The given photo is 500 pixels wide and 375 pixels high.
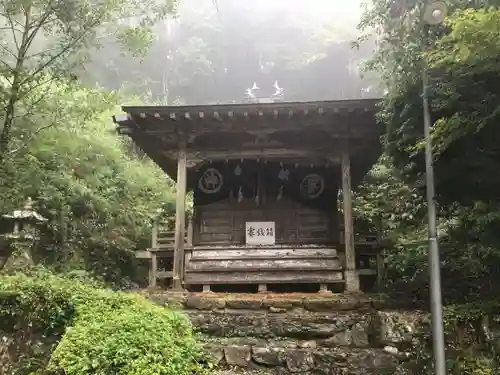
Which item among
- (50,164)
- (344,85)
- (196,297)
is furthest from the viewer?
(344,85)

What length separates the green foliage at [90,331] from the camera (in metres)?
5.83

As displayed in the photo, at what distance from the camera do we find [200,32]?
152 ft

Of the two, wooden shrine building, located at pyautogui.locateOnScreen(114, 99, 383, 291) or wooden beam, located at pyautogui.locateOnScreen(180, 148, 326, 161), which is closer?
wooden shrine building, located at pyautogui.locateOnScreen(114, 99, 383, 291)

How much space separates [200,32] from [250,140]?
37764mm

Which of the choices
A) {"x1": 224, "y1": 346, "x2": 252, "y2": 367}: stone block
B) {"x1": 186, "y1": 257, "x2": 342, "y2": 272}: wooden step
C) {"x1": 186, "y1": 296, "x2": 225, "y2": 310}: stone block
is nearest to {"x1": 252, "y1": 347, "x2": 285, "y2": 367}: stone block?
{"x1": 224, "y1": 346, "x2": 252, "y2": 367}: stone block

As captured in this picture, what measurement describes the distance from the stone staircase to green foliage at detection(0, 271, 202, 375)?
1.02 metres

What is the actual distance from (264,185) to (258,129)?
2.25 m

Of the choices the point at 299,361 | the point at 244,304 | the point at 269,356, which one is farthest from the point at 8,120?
the point at 299,361

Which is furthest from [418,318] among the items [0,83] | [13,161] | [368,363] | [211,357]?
[0,83]

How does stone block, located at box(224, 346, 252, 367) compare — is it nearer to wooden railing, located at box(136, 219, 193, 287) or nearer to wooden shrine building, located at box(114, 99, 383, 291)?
wooden shrine building, located at box(114, 99, 383, 291)

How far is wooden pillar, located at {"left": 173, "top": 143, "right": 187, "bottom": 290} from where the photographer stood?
33.9ft

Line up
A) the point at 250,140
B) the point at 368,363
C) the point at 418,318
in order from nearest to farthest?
the point at 368,363, the point at 418,318, the point at 250,140

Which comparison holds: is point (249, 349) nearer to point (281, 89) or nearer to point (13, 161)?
point (13, 161)

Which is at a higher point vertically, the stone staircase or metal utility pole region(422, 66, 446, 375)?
metal utility pole region(422, 66, 446, 375)
